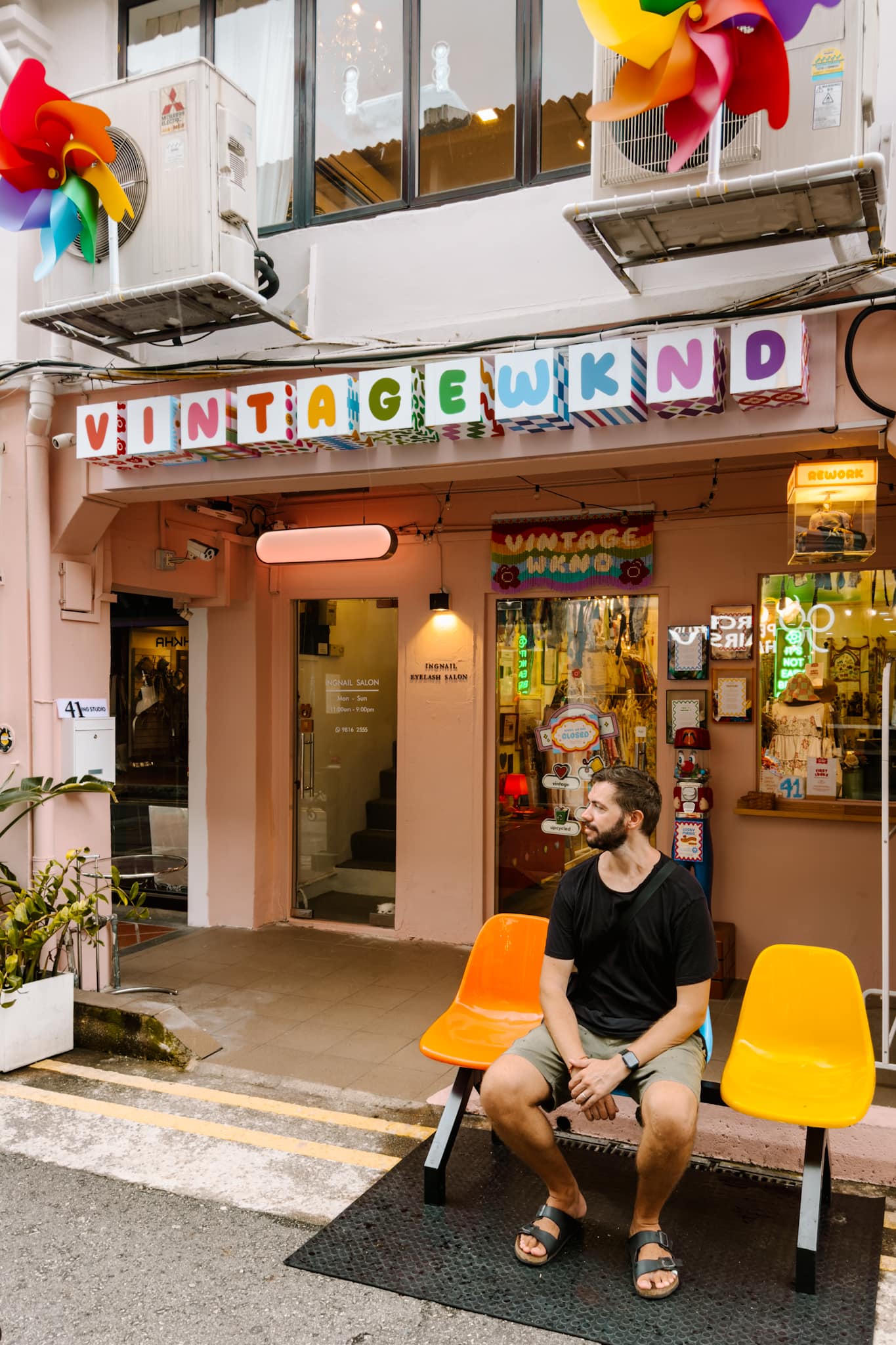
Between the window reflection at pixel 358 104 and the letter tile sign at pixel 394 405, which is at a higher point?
the window reflection at pixel 358 104

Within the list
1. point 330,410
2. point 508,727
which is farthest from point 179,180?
point 508,727

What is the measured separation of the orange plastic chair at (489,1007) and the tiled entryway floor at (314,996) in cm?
97

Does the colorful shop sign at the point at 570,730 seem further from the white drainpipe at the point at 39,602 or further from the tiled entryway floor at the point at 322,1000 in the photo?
the white drainpipe at the point at 39,602

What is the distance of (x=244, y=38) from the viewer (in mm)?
6148

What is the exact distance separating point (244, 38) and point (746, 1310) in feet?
22.7

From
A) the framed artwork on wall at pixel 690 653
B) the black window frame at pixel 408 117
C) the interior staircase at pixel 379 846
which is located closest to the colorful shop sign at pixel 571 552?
the framed artwork on wall at pixel 690 653

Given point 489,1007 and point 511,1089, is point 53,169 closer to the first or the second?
point 489,1007

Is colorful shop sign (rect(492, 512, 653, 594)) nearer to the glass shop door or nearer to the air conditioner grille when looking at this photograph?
the glass shop door

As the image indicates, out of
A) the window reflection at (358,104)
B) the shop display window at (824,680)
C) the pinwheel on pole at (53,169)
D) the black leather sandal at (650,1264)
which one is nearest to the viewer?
the black leather sandal at (650,1264)

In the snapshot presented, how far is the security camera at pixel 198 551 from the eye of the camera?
7.43 meters

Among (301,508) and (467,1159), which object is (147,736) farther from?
(467,1159)

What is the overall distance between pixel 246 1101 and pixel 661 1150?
2.31 m

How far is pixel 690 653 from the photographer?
6930 millimetres

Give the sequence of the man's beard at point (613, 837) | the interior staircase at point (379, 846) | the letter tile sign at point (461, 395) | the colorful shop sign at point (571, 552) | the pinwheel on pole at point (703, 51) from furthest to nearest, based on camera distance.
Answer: the interior staircase at point (379, 846) < the colorful shop sign at point (571, 552) < the letter tile sign at point (461, 395) < the pinwheel on pole at point (703, 51) < the man's beard at point (613, 837)
